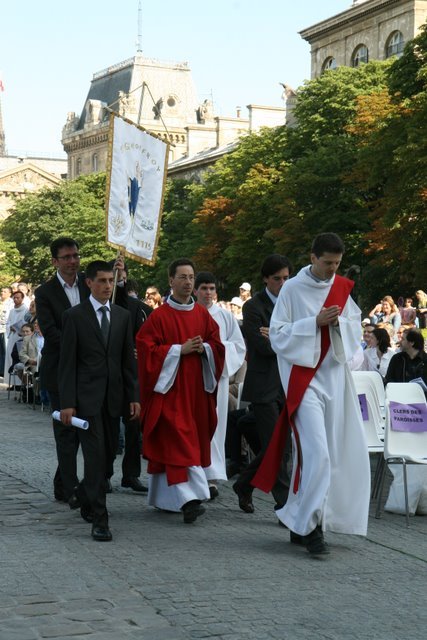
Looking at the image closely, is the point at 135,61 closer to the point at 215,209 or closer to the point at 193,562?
the point at 215,209

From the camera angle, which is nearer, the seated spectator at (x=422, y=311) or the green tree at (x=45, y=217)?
the seated spectator at (x=422, y=311)

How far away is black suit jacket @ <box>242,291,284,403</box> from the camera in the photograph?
1033 cm

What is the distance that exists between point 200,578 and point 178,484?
210 centimetres

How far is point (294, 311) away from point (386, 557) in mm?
1762

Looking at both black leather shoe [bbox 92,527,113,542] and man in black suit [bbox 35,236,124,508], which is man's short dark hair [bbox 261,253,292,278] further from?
black leather shoe [bbox 92,527,113,542]

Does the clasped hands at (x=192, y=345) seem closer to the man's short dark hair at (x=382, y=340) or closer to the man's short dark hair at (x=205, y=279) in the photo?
the man's short dark hair at (x=205, y=279)

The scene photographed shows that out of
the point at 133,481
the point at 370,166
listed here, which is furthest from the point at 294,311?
the point at 370,166

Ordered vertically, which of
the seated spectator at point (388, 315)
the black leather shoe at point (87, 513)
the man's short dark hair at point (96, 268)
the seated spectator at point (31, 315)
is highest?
the seated spectator at point (388, 315)

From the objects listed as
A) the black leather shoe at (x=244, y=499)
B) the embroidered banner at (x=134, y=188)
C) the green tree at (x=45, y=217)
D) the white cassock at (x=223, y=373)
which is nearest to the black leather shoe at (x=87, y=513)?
the black leather shoe at (x=244, y=499)

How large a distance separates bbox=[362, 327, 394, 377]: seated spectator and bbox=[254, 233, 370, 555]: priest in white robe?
19.4 feet

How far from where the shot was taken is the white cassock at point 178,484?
9.75 metres

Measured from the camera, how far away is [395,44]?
242ft

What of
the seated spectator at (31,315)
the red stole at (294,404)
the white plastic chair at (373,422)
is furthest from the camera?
the seated spectator at (31,315)

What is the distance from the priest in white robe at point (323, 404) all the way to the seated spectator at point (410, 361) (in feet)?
12.1
